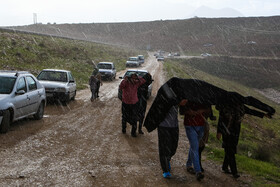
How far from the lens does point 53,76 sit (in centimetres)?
1588

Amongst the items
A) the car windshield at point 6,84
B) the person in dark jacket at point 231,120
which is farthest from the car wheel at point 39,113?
the person in dark jacket at point 231,120

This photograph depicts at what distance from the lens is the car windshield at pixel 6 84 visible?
9343 millimetres

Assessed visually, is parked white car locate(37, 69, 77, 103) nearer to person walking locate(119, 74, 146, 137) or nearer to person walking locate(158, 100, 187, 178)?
person walking locate(119, 74, 146, 137)

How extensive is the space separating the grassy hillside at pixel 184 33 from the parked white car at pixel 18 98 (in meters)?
101

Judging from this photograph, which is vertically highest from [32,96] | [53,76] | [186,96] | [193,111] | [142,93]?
[186,96]

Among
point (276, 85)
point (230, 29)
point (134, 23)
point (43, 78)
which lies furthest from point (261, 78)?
point (134, 23)

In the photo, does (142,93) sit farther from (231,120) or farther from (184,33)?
(184,33)

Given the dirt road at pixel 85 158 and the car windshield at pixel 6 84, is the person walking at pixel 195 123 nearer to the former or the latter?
the dirt road at pixel 85 158

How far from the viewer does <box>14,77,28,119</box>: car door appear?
9.38 meters

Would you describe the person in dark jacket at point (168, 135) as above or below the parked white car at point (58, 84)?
above

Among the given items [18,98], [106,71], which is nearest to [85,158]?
[18,98]

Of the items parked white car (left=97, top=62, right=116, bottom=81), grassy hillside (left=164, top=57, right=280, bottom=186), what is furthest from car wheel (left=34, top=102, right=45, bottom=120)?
parked white car (left=97, top=62, right=116, bottom=81)

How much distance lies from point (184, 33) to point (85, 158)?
150115 millimetres

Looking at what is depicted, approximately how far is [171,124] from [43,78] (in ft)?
35.7
